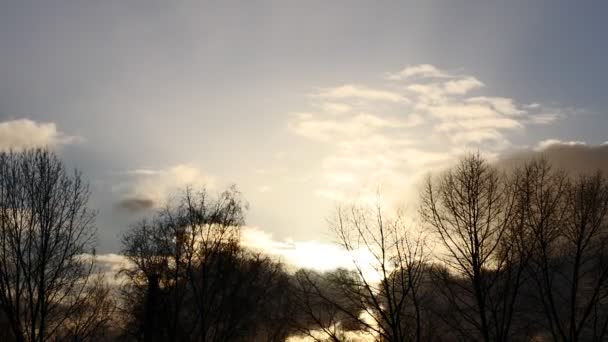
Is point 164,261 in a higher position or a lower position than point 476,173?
lower

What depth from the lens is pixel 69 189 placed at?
20266 mm

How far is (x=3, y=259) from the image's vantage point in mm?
18188

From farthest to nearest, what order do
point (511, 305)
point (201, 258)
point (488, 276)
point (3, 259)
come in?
1. point (201, 258)
2. point (488, 276)
3. point (511, 305)
4. point (3, 259)

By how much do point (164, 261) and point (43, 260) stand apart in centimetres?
1276

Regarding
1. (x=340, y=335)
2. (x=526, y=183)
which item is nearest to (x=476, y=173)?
(x=526, y=183)

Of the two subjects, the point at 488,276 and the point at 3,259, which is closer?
the point at 3,259

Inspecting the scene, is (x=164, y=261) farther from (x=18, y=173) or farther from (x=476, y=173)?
(x=476, y=173)

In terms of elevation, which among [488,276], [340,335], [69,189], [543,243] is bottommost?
[340,335]

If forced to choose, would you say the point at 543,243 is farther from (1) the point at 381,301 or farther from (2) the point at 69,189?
(2) the point at 69,189

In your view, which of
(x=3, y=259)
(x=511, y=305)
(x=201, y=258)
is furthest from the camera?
(x=201, y=258)

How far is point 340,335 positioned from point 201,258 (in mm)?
9952

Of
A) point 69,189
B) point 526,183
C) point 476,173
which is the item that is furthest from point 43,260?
point 526,183

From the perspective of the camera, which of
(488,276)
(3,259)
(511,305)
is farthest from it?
(488,276)

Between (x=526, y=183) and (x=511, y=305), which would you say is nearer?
(x=511, y=305)
